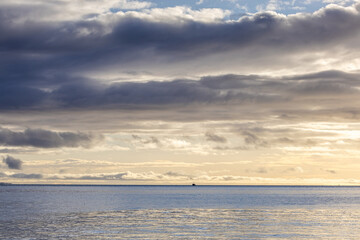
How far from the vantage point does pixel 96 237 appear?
75125mm

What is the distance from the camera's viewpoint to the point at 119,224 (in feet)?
310

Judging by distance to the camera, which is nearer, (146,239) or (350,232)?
(146,239)

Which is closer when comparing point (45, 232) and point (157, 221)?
point (45, 232)

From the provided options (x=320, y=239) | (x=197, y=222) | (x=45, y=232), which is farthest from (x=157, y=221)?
(x=320, y=239)

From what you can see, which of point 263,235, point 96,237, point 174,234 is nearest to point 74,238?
point 96,237

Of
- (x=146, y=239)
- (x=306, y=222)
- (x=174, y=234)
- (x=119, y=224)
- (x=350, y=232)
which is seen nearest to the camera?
(x=146, y=239)

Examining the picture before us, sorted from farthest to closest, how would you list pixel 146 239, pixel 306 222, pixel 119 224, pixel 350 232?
pixel 306 222
pixel 119 224
pixel 350 232
pixel 146 239

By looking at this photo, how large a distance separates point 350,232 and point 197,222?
1142 inches

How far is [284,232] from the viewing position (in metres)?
82.7

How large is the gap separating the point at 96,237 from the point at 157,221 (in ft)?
89.9

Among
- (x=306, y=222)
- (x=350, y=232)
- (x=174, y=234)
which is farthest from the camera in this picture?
(x=306, y=222)

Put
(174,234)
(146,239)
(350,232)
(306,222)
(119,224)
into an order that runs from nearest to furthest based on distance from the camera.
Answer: (146,239) < (174,234) < (350,232) < (119,224) < (306,222)

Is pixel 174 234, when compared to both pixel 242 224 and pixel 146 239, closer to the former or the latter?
pixel 146 239

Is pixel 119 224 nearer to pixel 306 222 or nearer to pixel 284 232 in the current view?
pixel 284 232
